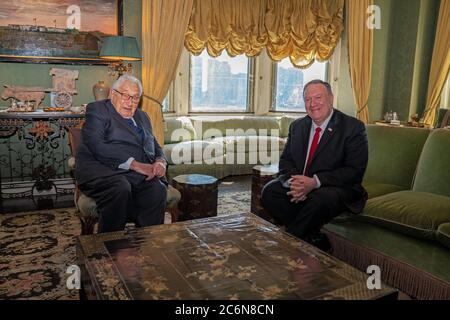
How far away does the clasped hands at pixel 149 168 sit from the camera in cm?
259

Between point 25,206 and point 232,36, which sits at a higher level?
point 232,36

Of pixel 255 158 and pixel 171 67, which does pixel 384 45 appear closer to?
pixel 255 158

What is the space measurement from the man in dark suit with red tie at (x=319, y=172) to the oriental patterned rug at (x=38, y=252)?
122 centimetres

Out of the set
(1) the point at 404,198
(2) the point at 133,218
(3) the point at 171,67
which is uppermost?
(3) the point at 171,67

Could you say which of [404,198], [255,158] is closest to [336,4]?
[255,158]

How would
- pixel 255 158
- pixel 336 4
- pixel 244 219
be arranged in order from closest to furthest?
pixel 244 219, pixel 255 158, pixel 336 4

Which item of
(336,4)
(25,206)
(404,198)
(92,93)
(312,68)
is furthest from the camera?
(312,68)

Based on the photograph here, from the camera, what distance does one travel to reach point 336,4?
229 inches

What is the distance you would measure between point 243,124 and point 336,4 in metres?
2.22

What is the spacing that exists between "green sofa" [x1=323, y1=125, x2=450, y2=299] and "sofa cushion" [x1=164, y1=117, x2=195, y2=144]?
2.58m

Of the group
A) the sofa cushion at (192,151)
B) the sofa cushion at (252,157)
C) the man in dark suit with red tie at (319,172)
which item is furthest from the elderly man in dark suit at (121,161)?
the sofa cushion at (252,157)

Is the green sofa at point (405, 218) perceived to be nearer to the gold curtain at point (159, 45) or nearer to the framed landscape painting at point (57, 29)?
the gold curtain at point (159, 45)

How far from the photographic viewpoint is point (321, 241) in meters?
Answer: 2.49
